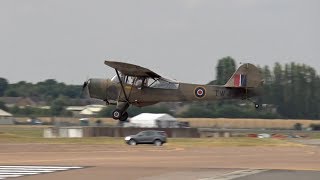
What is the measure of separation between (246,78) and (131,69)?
6.58 metres

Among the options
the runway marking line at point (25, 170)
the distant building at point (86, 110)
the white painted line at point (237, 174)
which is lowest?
the white painted line at point (237, 174)

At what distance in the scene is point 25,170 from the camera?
29609 millimetres

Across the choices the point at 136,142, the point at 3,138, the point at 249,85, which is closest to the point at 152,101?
the point at 249,85

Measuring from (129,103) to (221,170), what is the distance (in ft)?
39.5

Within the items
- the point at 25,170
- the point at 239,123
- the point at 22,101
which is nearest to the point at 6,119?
the point at 239,123

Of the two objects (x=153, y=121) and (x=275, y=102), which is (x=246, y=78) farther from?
(x=275, y=102)

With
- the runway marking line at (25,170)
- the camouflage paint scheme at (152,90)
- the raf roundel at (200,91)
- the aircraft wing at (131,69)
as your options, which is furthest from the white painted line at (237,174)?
the aircraft wing at (131,69)

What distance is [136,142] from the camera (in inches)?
2399

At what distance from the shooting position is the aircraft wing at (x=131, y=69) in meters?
40.2

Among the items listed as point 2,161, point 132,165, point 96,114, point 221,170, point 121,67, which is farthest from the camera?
point 96,114

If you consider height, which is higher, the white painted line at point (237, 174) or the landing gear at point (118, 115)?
the landing gear at point (118, 115)

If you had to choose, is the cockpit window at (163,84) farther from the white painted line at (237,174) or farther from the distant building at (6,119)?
the distant building at (6,119)

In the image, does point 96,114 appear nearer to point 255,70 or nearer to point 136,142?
point 136,142

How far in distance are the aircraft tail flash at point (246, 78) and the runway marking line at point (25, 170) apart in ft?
45.6
